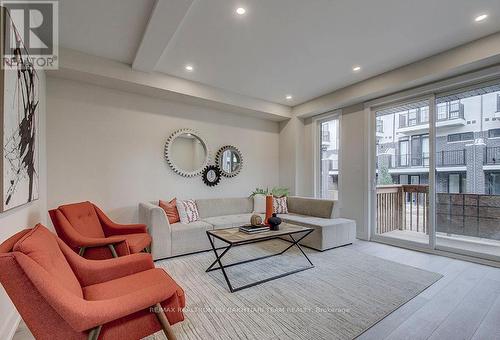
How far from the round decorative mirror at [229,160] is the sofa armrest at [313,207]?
1347mm

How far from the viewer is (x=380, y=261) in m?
3.40

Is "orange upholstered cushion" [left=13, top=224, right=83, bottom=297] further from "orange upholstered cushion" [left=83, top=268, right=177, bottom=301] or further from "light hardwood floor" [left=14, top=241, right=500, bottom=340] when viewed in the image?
"light hardwood floor" [left=14, top=241, right=500, bottom=340]

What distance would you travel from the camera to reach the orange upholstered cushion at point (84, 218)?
110 inches

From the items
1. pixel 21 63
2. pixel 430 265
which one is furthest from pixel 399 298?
pixel 21 63

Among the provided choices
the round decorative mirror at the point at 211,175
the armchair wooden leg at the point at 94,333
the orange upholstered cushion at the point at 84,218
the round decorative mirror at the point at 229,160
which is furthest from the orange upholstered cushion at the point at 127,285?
the round decorative mirror at the point at 229,160

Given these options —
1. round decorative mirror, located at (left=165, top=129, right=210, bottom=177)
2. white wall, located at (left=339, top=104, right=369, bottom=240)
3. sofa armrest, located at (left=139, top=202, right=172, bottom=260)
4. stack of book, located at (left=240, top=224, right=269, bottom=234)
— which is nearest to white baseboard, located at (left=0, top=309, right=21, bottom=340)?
sofa armrest, located at (left=139, top=202, right=172, bottom=260)

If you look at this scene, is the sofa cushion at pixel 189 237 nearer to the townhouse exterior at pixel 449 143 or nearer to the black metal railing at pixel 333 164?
the black metal railing at pixel 333 164

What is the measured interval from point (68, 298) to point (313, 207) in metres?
4.13

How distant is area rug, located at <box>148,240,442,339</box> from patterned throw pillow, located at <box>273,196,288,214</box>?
1.42m

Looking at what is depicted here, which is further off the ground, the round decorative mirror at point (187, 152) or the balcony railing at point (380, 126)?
the balcony railing at point (380, 126)

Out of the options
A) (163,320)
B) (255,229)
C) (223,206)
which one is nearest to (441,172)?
(255,229)

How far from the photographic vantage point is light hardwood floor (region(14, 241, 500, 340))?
6.17 ft

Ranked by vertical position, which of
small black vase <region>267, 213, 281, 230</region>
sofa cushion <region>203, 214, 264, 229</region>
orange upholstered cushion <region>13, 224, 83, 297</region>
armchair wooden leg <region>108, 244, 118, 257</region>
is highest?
orange upholstered cushion <region>13, 224, 83, 297</region>

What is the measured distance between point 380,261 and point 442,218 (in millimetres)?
1349
